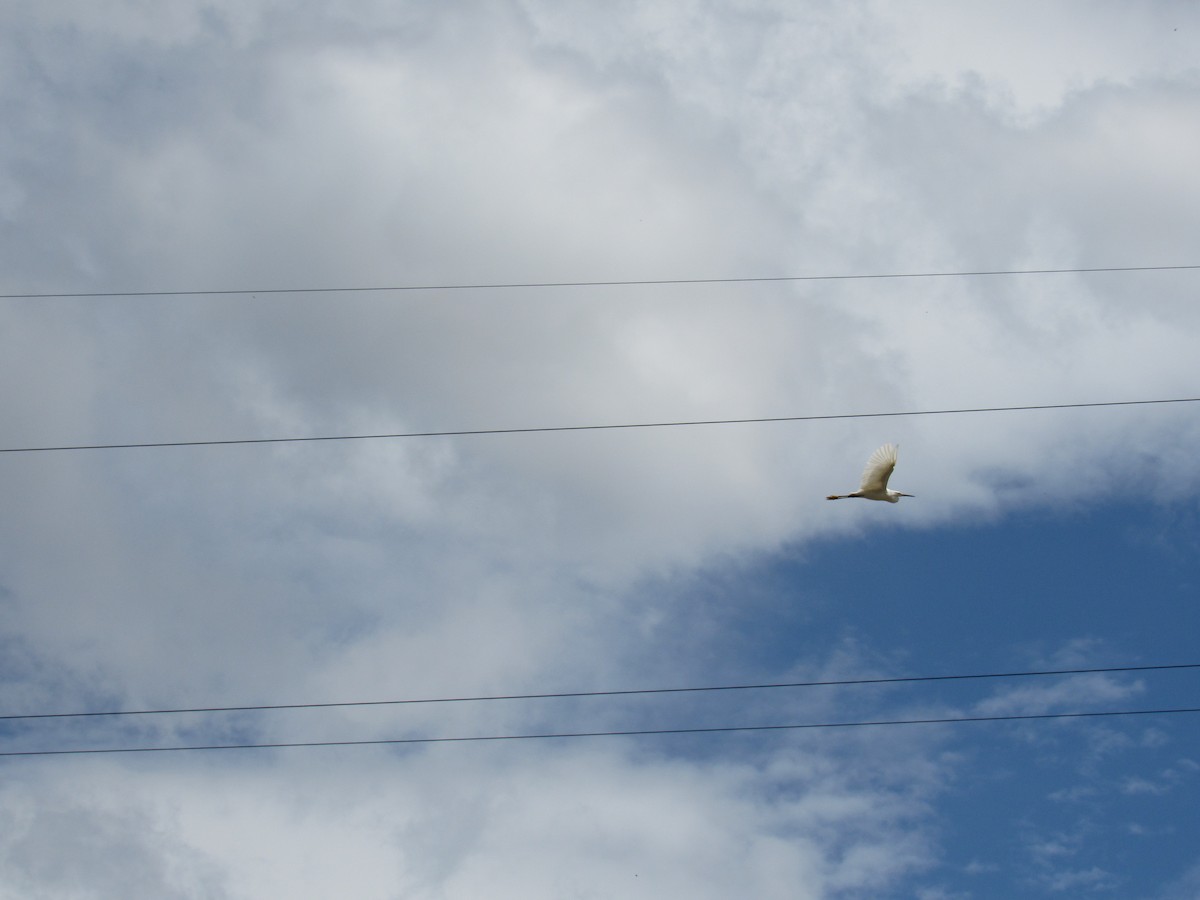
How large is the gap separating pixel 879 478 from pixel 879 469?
0.38 metres

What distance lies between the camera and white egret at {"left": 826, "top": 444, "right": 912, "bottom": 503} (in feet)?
116

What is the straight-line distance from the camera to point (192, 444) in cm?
2923

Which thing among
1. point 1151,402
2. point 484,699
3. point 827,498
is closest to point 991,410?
point 1151,402

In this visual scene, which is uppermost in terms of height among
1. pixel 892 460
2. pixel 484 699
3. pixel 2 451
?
pixel 892 460

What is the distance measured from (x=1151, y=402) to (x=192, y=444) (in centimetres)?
2508

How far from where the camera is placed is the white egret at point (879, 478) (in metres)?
35.2

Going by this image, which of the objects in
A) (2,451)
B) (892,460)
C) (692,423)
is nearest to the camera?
(2,451)

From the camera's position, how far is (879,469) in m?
35.5

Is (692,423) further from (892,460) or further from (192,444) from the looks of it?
(192,444)

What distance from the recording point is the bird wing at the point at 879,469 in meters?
35.2

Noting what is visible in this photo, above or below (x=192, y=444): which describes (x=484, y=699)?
below

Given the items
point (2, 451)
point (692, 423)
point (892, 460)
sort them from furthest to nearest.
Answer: point (892, 460), point (692, 423), point (2, 451)

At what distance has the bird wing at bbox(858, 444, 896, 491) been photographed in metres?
35.2

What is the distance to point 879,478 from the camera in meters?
35.7
